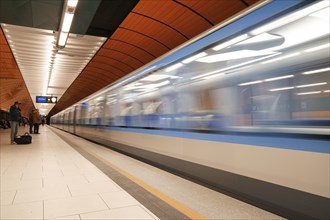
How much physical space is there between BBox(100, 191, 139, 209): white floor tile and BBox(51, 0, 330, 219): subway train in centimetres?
131

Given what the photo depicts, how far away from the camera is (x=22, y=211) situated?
119 inches

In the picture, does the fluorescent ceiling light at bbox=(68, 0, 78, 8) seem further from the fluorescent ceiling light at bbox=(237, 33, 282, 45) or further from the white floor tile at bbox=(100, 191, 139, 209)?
the white floor tile at bbox=(100, 191, 139, 209)

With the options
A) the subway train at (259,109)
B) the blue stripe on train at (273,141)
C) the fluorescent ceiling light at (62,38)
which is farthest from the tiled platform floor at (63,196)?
the fluorescent ceiling light at (62,38)

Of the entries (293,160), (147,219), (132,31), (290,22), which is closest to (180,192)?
(147,219)

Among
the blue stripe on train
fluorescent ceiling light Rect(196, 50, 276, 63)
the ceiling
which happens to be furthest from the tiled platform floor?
the ceiling

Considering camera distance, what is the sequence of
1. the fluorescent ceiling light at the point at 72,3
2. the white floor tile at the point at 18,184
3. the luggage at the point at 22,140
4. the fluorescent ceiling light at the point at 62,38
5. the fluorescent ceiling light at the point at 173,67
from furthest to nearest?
the luggage at the point at 22,140
the fluorescent ceiling light at the point at 62,38
the fluorescent ceiling light at the point at 72,3
the fluorescent ceiling light at the point at 173,67
the white floor tile at the point at 18,184

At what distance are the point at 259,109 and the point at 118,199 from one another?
2216 mm

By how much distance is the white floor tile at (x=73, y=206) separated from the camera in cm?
302

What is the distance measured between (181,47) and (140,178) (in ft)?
8.86

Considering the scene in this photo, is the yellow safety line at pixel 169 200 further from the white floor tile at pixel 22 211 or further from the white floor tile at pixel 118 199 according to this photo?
the white floor tile at pixel 22 211

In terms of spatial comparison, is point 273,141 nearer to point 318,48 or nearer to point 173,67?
point 318,48

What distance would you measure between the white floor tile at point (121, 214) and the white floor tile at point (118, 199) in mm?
168

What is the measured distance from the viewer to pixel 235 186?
349 cm

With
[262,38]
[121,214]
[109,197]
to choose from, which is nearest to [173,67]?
[262,38]
